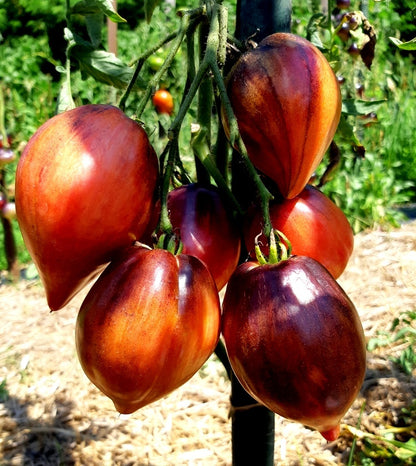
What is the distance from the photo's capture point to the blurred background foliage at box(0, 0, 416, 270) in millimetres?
2779

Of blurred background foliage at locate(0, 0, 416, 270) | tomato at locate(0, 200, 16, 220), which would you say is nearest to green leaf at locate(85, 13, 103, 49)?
blurred background foliage at locate(0, 0, 416, 270)

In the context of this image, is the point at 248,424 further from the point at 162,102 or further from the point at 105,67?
the point at 162,102

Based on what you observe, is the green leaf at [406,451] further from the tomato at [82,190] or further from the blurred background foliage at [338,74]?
the blurred background foliage at [338,74]

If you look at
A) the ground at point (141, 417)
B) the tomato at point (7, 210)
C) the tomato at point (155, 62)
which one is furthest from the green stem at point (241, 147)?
the tomato at point (155, 62)

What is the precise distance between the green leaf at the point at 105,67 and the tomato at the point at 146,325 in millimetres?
237

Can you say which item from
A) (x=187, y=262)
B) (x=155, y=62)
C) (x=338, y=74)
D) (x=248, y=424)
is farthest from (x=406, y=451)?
(x=155, y=62)

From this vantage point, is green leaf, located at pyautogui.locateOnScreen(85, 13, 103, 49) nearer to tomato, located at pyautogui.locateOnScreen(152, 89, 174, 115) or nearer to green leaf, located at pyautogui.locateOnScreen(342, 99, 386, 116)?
green leaf, located at pyautogui.locateOnScreen(342, 99, 386, 116)

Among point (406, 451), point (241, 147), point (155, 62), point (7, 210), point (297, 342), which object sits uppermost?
point (241, 147)

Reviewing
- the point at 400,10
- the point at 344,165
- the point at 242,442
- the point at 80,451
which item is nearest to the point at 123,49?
the point at 344,165

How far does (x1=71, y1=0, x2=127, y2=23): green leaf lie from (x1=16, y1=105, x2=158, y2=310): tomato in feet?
0.47

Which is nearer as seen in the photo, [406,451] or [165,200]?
[165,200]

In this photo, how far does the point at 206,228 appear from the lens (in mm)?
542

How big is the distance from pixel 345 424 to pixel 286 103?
3.37 feet

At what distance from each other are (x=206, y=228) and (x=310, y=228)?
10 centimetres
